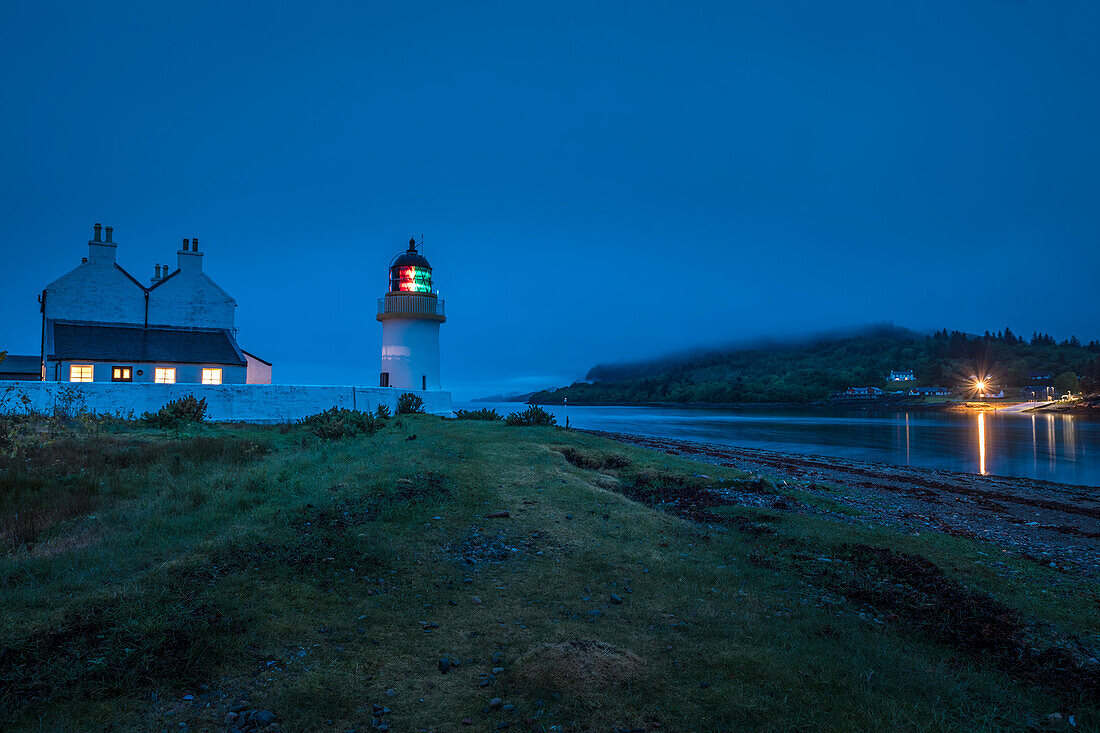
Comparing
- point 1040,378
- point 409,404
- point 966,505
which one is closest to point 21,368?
point 409,404

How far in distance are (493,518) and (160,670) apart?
5217 millimetres

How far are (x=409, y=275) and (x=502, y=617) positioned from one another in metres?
32.3

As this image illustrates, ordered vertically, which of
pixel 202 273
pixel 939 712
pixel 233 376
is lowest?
pixel 939 712

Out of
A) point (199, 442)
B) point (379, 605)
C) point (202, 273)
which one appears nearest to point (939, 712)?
point (379, 605)

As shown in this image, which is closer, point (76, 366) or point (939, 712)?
point (939, 712)

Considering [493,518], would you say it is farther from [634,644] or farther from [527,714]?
[527,714]

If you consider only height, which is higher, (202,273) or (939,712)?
(202,273)

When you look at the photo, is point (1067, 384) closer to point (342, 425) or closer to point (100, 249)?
point (342, 425)

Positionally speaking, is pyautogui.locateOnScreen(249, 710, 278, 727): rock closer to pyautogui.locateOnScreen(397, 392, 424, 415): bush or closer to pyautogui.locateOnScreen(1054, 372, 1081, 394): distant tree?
pyautogui.locateOnScreen(397, 392, 424, 415): bush

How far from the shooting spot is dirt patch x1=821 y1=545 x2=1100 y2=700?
17.4 ft

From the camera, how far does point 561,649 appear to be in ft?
16.1

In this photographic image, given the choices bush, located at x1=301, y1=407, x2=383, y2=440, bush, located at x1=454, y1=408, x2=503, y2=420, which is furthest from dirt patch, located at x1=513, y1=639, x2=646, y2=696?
bush, located at x1=454, y1=408, x2=503, y2=420

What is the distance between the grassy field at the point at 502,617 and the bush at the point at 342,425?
32.2 ft

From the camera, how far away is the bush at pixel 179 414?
2316 cm
